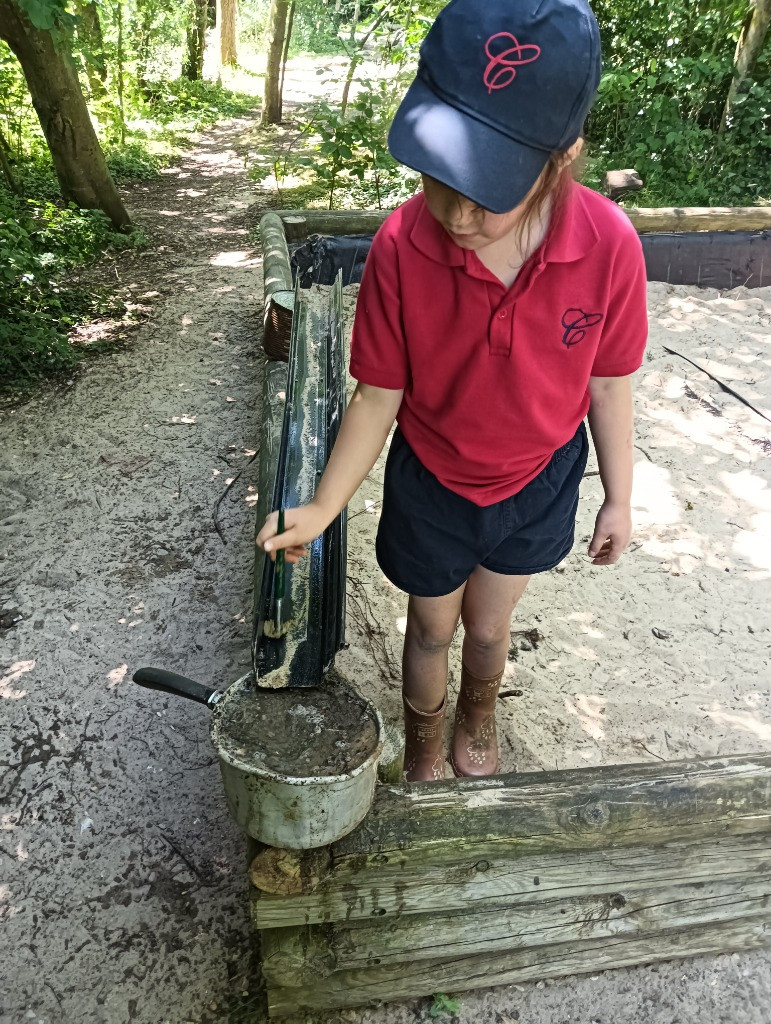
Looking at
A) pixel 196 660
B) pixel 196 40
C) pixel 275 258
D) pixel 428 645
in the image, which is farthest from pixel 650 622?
pixel 196 40

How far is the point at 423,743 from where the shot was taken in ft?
6.50

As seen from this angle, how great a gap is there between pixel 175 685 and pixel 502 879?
2.45 feet

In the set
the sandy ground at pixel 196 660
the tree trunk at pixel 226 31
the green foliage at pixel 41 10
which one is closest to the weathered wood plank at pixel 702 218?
the sandy ground at pixel 196 660

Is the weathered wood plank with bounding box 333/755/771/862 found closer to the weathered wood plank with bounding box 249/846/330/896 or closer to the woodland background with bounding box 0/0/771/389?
the weathered wood plank with bounding box 249/846/330/896

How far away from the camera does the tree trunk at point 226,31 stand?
1324 centimetres

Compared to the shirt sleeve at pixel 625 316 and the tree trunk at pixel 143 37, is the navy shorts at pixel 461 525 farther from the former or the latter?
the tree trunk at pixel 143 37

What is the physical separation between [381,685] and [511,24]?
75.1 inches

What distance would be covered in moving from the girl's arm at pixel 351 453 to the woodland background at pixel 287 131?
11.1ft

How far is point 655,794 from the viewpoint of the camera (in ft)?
4.62

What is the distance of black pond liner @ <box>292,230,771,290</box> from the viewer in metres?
4.93

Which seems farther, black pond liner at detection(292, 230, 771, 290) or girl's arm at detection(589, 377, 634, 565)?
black pond liner at detection(292, 230, 771, 290)

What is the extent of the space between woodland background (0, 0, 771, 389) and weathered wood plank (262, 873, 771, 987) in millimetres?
3620

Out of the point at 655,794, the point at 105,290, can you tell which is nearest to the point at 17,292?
the point at 105,290

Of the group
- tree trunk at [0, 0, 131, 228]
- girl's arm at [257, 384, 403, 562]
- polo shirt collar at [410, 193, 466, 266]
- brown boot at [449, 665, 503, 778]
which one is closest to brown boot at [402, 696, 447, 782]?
brown boot at [449, 665, 503, 778]
